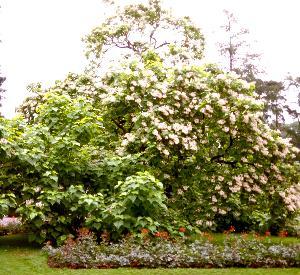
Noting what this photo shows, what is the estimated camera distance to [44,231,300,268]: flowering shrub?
771cm

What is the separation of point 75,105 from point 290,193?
596cm

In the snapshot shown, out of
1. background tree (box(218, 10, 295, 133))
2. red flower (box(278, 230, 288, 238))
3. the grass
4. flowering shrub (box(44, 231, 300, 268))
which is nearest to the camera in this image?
the grass

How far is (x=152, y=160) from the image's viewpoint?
10695 millimetres

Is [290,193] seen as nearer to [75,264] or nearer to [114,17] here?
[75,264]

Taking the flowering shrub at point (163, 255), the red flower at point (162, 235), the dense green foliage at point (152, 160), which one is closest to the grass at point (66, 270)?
the flowering shrub at point (163, 255)

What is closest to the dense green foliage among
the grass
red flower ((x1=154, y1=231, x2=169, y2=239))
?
red flower ((x1=154, y1=231, x2=169, y2=239))

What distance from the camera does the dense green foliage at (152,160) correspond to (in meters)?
9.11

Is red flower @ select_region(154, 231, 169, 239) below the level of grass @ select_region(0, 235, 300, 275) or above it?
above

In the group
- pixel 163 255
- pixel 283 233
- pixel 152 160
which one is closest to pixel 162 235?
pixel 163 255

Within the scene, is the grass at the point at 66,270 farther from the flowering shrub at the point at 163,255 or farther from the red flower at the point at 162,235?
the red flower at the point at 162,235

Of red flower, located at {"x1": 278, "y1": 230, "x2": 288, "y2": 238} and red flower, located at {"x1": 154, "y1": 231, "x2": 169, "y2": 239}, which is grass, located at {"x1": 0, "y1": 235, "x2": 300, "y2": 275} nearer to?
red flower, located at {"x1": 154, "y1": 231, "x2": 169, "y2": 239}

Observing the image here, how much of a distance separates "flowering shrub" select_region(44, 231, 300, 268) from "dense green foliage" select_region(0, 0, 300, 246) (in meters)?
0.55

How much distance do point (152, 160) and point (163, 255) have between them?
327 cm

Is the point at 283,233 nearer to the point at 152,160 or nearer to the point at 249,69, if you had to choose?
the point at 152,160
